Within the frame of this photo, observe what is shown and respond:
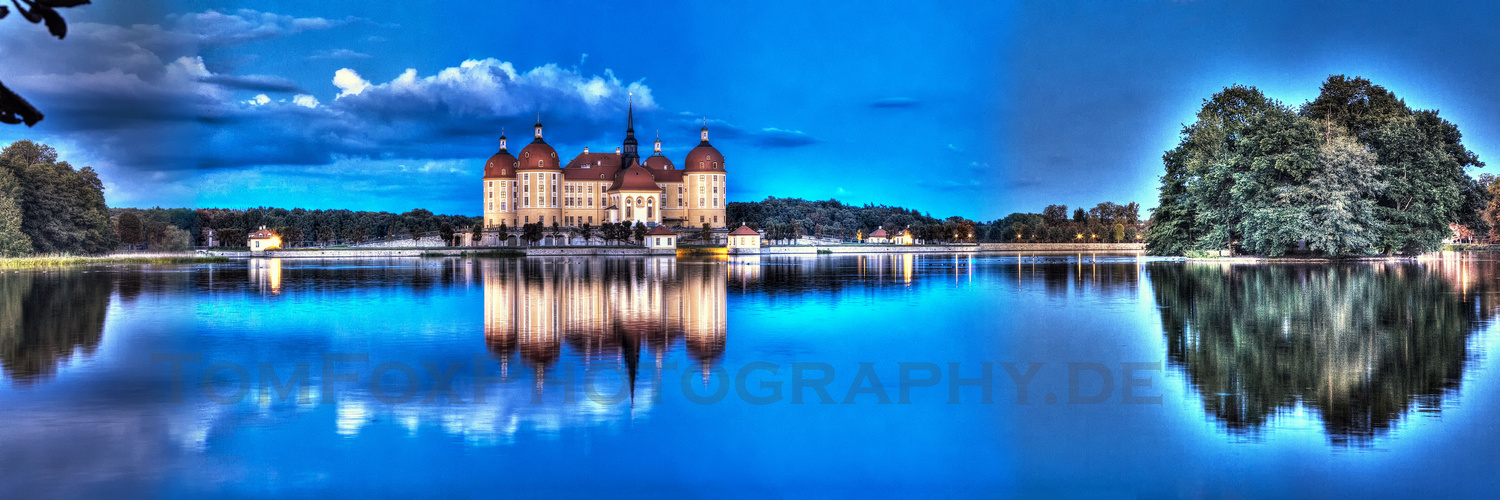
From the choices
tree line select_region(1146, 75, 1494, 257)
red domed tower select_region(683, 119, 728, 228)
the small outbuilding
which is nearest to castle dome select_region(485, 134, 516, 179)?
red domed tower select_region(683, 119, 728, 228)

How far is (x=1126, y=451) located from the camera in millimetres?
7570

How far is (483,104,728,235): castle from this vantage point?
323ft

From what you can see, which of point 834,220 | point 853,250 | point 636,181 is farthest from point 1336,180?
point 834,220

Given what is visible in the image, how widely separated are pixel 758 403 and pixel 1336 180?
3785cm

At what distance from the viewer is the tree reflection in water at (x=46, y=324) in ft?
40.6

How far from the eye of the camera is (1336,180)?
40.1 meters

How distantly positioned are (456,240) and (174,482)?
91860 mm

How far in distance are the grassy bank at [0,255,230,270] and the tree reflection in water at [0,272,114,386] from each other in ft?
51.3

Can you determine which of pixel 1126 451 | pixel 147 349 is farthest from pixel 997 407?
pixel 147 349

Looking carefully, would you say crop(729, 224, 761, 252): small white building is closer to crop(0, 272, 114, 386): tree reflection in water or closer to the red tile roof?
the red tile roof

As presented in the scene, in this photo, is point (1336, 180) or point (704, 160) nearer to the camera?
point (1336, 180)

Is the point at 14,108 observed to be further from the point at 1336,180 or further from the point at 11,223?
the point at 11,223

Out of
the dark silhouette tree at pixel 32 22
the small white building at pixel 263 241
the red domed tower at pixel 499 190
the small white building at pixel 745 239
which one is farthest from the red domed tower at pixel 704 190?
the dark silhouette tree at pixel 32 22

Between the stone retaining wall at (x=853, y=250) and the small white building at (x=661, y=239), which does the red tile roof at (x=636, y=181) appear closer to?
the small white building at (x=661, y=239)
